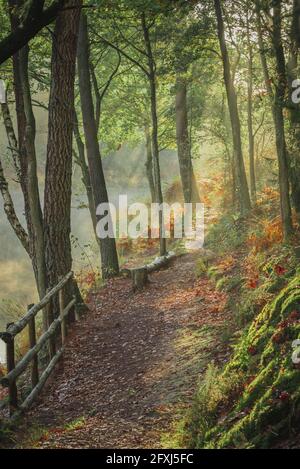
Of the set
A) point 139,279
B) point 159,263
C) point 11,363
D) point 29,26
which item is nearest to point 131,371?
point 11,363

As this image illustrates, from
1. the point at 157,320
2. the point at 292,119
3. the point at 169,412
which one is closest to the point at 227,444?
the point at 169,412

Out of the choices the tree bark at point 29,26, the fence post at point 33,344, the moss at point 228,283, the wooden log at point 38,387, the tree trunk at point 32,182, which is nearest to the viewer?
the tree bark at point 29,26

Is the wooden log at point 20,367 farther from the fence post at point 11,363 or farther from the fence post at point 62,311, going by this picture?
the fence post at point 62,311

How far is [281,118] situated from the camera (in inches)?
461

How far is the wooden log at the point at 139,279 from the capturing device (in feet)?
49.6

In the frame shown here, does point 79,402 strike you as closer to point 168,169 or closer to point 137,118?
point 137,118

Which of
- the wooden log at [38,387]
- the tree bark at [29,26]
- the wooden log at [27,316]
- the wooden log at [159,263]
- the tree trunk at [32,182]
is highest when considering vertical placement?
the tree bark at [29,26]

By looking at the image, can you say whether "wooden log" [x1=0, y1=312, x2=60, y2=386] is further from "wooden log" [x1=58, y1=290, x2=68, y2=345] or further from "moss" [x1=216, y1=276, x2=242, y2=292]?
"moss" [x1=216, y1=276, x2=242, y2=292]

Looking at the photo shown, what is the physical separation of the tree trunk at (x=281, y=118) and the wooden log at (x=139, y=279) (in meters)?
4.85

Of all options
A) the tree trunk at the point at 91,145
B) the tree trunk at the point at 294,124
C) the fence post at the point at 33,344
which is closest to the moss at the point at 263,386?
the fence post at the point at 33,344

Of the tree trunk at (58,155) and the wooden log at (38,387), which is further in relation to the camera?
the tree trunk at (58,155)

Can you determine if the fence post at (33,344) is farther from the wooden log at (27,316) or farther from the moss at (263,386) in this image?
the moss at (263,386)

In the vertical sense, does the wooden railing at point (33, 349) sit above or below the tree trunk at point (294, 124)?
below

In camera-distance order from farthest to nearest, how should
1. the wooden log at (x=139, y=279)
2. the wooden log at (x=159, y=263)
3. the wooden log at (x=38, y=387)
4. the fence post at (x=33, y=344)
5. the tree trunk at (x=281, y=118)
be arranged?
the wooden log at (x=159, y=263), the wooden log at (x=139, y=279), the tree trunk at (x=281, y=118), the fence post at (x=33, y=344), the wooden log at (x=38, y=387)
